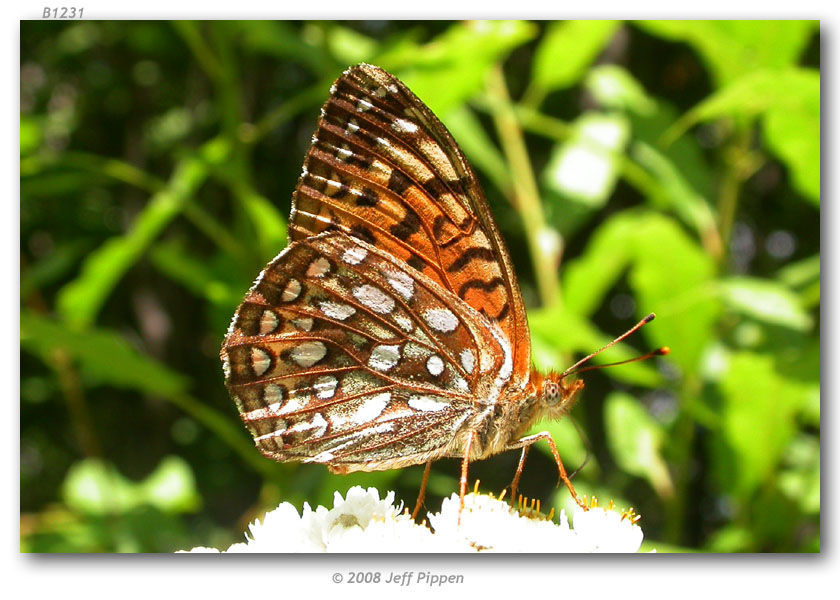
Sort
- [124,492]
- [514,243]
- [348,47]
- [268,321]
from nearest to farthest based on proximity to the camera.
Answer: [268,321] < [348,47] < [124,492] < [514,243]

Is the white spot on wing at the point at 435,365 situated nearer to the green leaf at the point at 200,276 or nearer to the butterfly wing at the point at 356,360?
the butterfly wing at the point at 356,360

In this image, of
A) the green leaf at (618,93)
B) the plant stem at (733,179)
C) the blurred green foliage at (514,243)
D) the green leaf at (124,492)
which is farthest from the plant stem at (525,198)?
the green leaf at (124,492)

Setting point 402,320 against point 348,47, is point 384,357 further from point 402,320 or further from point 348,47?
point 348,47

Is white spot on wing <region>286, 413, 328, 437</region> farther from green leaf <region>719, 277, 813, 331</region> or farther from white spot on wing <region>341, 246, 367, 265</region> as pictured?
green leaf <region>719, 277, 813, 331</region>

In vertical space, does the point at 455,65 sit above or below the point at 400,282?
above

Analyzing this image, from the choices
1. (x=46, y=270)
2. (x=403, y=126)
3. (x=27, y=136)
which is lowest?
(x=46, y=270)

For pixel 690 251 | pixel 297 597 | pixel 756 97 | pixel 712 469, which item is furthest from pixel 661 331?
pixel 297 597

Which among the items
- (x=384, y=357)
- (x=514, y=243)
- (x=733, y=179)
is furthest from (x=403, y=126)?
(x=514, y=243)
